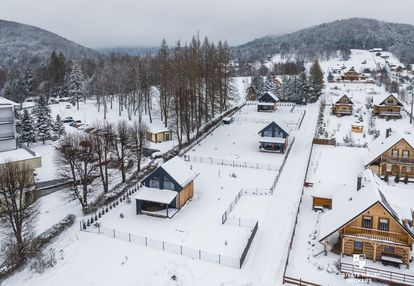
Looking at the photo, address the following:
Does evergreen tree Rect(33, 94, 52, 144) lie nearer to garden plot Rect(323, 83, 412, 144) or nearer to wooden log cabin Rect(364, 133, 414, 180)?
garden plot Rect(323, 83, 412, 144)

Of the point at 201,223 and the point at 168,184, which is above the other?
the point at 168,184

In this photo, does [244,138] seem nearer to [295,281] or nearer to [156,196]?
[156,196]

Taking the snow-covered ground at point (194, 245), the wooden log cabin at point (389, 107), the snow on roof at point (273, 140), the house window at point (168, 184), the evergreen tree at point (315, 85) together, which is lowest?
the snow-covered ground at point (194, 245)

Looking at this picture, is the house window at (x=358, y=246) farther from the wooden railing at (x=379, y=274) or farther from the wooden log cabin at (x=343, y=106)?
the wooden log cabin at (x=343, y=106)

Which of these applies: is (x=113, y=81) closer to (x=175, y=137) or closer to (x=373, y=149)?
(x=175, y=137)

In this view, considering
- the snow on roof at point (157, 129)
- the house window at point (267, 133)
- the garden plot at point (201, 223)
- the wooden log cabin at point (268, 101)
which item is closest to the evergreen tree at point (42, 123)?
the snow on roof at point (157, 129)

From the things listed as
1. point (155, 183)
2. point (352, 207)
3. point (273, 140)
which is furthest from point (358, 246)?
point (273, 140)

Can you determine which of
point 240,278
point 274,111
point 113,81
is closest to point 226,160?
point 240,278
